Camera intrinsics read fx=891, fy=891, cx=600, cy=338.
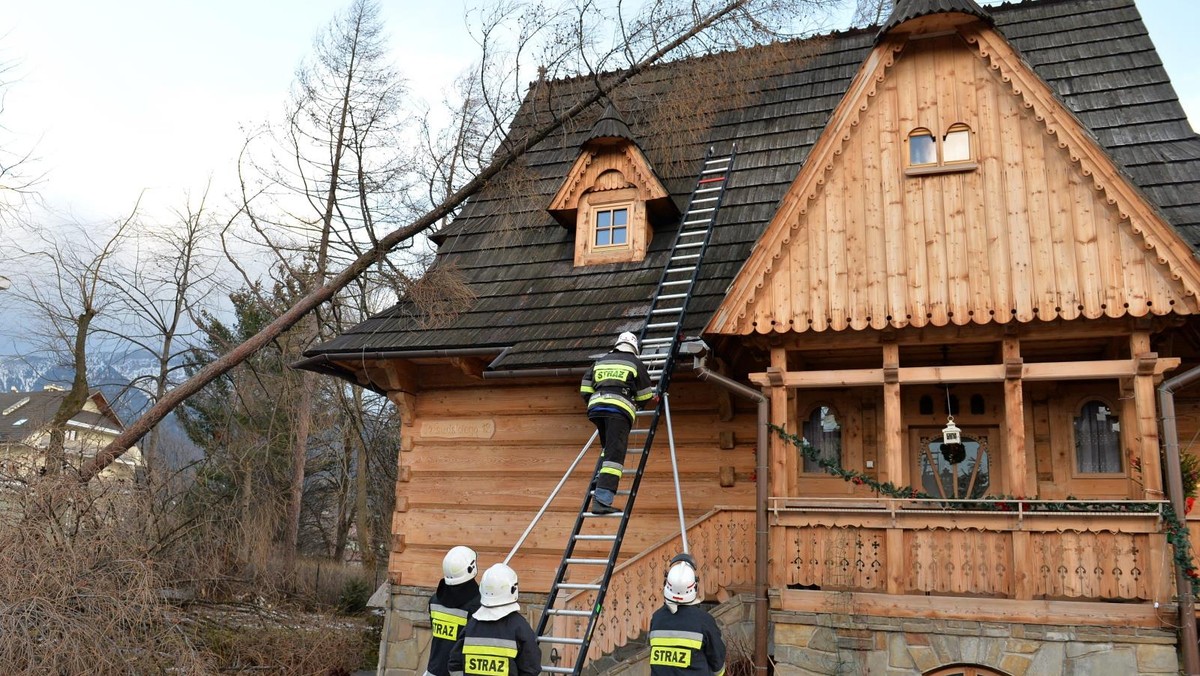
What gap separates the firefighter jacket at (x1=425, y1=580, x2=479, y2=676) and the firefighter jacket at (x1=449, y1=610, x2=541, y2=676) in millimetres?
459

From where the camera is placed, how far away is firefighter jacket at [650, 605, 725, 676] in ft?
20.2

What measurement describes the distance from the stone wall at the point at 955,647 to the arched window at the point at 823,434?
2.57 metres

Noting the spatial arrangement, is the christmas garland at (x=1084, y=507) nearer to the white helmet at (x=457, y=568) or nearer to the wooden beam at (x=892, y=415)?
the wooden beam at (x=892, y=415)

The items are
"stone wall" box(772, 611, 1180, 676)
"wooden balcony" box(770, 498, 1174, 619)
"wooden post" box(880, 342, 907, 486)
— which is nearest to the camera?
"stone wall" box(772, 611, 1180, 676)

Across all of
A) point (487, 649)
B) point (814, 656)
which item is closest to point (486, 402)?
point (814, 656)

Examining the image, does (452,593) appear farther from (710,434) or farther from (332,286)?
(332,286)

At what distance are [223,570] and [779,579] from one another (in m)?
7.19

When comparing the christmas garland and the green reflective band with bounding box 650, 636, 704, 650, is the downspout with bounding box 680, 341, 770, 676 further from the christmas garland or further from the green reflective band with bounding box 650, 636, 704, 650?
the green reflective band with bounding box 650, 636, 704, 650

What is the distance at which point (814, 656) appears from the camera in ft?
27.9

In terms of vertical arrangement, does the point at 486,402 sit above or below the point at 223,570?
above

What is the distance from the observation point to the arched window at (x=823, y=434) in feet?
35.4

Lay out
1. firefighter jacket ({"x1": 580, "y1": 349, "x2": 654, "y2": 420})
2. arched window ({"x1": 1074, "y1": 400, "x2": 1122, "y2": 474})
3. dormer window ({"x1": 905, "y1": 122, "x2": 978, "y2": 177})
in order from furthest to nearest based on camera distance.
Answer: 1. arched window ({"x1": 1074, "y1": 400, "x2": 1122, "y2": 474})
2. dormer window ({"x1": 905, "y1": 122, "x2": 978, "y2": 177})
3. firefighter jacket ({"x1": 580, "y1": 349, "x2": 654, "y2": 420})

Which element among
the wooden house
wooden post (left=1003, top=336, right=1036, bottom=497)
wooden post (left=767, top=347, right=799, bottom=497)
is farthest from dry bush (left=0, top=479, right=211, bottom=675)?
wooden post (left=1003, top=336, right=1036, bottom=497)

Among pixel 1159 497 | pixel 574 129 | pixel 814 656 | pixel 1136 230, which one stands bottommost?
pixel 814 656
